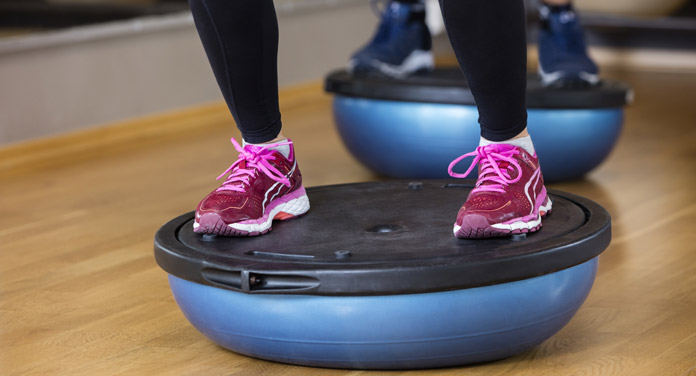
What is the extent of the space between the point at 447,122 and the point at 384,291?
118 centimetres

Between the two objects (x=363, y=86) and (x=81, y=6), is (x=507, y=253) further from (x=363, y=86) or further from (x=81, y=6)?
(x=81, y=6)

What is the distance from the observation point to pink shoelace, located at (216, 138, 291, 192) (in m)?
1.43

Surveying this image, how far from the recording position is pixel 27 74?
2.97 metres

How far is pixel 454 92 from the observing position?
7.52 ft

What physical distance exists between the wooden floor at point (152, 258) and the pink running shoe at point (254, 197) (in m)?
0.18

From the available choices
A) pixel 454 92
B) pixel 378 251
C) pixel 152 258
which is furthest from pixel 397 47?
pixel 378 251

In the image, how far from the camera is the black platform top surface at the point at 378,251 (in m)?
1.18

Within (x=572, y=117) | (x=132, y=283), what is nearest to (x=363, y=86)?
(x=572, y=117)

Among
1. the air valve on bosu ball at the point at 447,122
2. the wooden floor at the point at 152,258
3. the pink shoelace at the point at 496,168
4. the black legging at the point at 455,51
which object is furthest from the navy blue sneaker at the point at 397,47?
the pink shoelace at the point at 496,168

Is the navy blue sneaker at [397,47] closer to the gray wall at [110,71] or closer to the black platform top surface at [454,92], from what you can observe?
the black platform top surface at [454,92]

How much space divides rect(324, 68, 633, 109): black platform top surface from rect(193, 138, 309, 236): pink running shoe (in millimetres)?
867

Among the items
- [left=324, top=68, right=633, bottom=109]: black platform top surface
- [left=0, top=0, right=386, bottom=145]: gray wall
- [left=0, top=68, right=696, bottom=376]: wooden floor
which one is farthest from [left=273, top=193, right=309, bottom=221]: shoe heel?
[left=0, top=0, right=386, bottom=145]: gray wall

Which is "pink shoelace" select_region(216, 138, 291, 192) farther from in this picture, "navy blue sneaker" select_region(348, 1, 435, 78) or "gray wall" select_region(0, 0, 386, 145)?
"gray wall" select_region(0, 0, 386, 145)

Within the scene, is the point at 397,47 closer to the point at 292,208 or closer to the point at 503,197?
the point at 292,208
